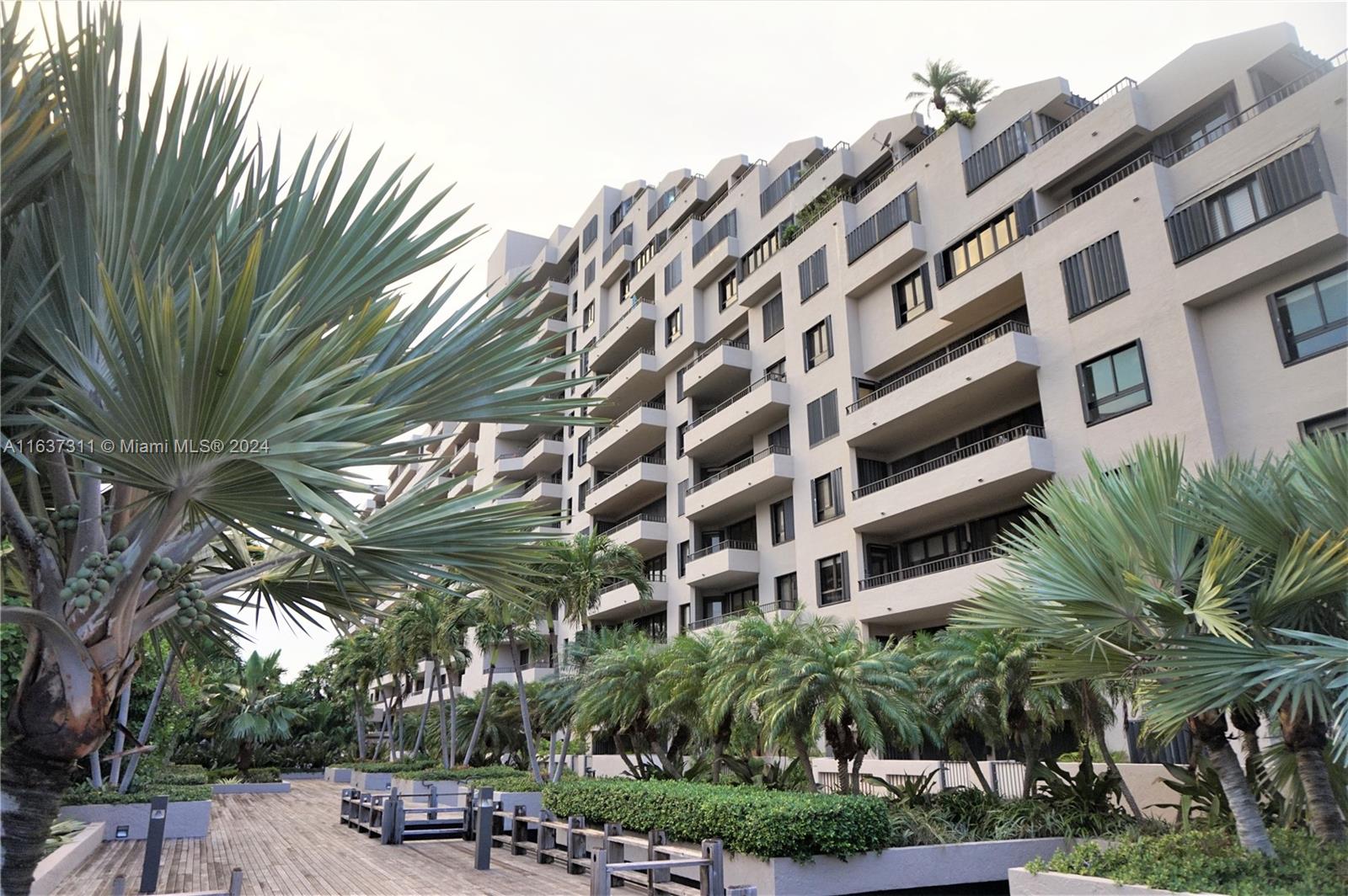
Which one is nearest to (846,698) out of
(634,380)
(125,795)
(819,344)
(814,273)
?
(819,344)

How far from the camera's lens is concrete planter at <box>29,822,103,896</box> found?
10930mm

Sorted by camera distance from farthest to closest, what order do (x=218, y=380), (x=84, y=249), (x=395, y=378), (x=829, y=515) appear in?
1. (x=829, y=515)
2. (x=395, y=378)
3. (x=84, y=249)
4. (x=218, y=380)

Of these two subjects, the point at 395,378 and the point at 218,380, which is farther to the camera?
the point at 395,378

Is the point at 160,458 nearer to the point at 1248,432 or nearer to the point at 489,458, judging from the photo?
the point at 1248,432

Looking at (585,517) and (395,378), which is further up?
(585,517)

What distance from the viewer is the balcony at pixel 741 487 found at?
28.9m

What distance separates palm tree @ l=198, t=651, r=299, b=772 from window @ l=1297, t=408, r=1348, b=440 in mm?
45919

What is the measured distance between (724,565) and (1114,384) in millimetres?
14493

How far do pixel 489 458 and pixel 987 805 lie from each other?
135 feet

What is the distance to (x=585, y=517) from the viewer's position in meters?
42.5

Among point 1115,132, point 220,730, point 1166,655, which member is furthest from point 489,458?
point 1166,655

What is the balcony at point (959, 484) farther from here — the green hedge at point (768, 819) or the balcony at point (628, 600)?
the balcony at point (628, 600)

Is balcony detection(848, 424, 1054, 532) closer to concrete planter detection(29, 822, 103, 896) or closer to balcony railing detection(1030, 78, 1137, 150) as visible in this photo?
balcony railing detection(1030, 78, 1137, 150)

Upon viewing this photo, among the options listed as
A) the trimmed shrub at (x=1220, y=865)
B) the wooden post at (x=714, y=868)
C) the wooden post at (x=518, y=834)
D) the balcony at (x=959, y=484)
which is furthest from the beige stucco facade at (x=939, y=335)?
the trimmed shrub at (x=1220, y=865)
